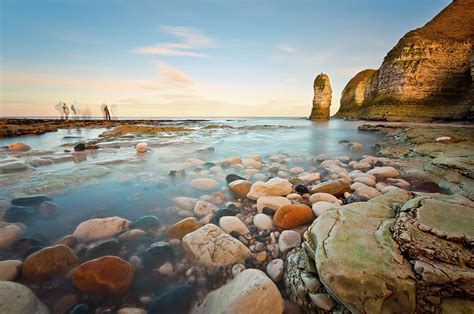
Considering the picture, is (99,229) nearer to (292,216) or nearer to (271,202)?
(271,202)

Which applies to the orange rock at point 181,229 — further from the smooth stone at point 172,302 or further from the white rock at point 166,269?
the smooth stone at point 172,302

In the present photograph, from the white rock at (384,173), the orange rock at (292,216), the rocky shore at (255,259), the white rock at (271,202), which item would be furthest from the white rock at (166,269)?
the white rock at (384,173)

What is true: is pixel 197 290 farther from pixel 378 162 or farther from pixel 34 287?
pixel 378 162

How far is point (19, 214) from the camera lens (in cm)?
278

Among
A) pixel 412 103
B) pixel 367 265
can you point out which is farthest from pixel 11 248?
pixel 412 103

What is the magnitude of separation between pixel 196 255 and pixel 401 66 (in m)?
48.0

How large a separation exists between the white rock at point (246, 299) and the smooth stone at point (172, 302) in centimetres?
9

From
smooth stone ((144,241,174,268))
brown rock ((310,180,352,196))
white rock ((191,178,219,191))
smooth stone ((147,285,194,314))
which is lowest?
smooth stone ((147,285,194,314))

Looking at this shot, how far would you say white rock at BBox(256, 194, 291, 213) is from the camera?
Result: 295 cm

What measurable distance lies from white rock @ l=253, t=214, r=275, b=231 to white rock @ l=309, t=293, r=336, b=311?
1.12 metres

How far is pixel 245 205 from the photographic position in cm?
333

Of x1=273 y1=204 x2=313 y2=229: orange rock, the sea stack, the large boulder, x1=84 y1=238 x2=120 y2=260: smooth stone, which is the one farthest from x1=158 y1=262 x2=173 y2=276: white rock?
the sea stack

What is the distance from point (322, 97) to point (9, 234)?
241 ft

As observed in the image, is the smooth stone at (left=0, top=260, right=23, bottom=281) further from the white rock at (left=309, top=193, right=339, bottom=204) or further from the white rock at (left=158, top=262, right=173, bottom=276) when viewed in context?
the white rock at (left=309, top=193, right=339, bottom=204)
